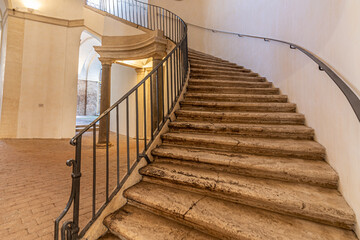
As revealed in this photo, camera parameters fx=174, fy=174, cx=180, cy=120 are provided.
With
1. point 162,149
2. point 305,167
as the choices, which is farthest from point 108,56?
point 305,167

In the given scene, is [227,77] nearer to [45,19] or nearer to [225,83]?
[225,83]

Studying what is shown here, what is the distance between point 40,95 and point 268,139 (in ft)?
24.6

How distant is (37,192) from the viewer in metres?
2.28

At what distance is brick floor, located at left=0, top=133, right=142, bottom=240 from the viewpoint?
5.34ft

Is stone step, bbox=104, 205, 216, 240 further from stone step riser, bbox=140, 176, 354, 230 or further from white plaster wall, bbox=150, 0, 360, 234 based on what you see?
white plaster wall, bbox=150, 0, 360, 234

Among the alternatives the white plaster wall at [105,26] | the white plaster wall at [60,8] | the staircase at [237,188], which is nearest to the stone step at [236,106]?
the staircase at [237,188]

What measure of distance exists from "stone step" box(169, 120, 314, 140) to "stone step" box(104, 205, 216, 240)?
1.20 metres

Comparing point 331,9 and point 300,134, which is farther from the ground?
point 331,9

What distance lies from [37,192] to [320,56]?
12.5ft

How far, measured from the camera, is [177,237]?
4.03 ft

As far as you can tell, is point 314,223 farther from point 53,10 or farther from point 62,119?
point 53,10

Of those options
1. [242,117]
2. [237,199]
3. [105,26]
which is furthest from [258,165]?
[105,26]

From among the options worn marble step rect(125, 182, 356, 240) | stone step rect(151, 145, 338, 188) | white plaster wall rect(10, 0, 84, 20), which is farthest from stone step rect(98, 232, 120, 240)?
white plaster wall rect(10, 0, 84, 20)

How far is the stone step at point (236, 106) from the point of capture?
2580 millimetres
